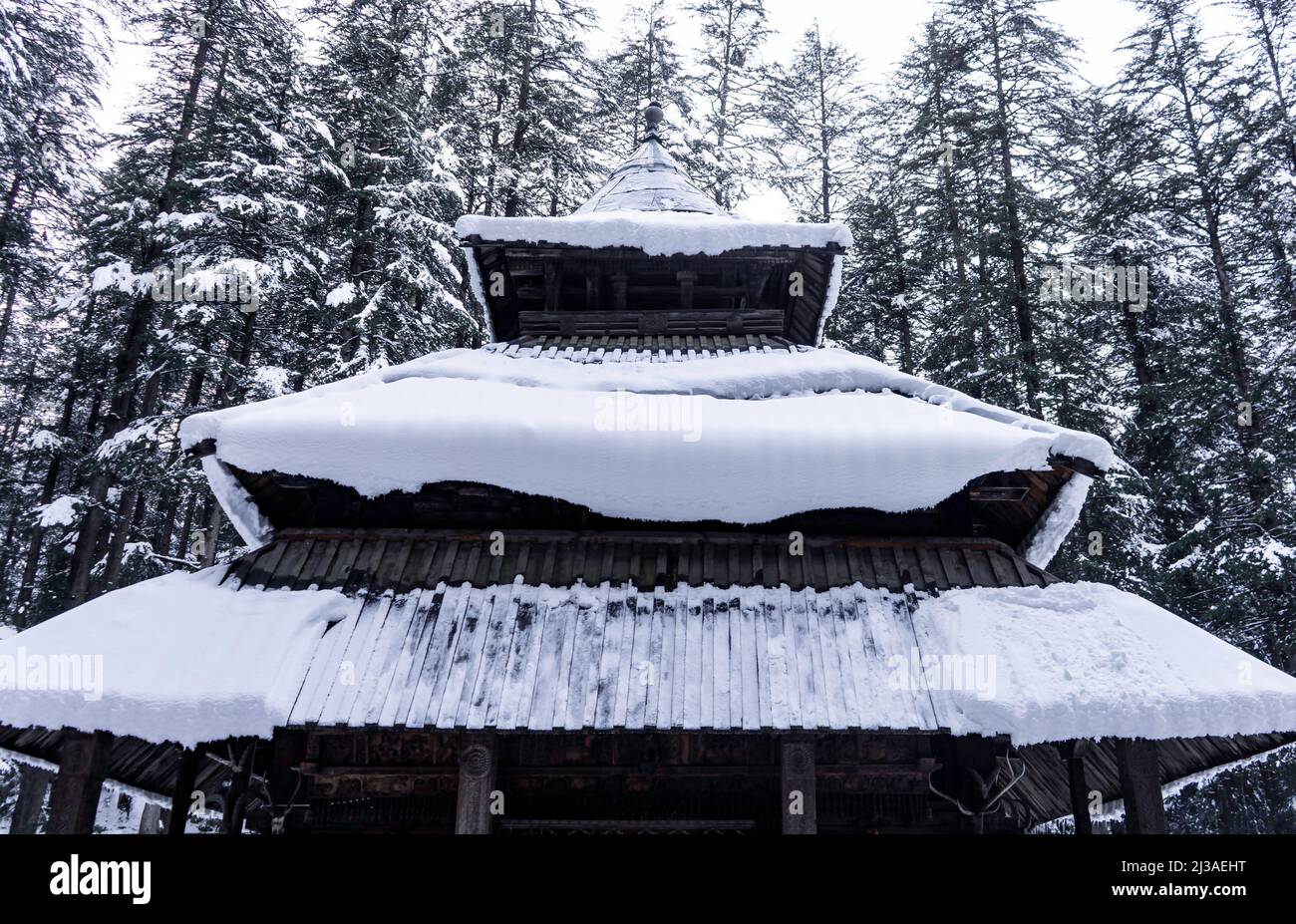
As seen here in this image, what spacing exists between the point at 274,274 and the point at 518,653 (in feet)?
44.8

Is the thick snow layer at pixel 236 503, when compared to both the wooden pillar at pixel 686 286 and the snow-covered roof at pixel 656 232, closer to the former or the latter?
the snow-covered roof at pixel 656 232

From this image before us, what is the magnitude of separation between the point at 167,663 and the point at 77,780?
3.27 feet

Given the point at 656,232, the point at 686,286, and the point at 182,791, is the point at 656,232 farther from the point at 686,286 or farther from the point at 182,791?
the point at 182,791

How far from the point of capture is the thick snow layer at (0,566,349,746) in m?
4.69

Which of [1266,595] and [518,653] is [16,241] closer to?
[518,653]

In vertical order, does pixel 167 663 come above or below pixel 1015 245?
below

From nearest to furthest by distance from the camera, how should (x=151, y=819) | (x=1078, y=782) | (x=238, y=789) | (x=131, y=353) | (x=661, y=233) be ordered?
(x=1078, y=782)
(x=238, y=789)
(x=661, y=233)
(x=151, y=819)
(x=131, y=353)

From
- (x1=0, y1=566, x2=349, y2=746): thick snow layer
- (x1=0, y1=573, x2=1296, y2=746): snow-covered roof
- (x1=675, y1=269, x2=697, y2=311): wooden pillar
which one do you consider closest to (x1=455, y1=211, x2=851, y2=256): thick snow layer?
(x1=675, y1=269, x2=697, y2=311): wooden pillar

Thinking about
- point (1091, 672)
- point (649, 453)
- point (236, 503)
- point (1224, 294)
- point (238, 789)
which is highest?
point (1224, 294)

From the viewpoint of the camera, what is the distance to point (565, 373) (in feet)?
25.2

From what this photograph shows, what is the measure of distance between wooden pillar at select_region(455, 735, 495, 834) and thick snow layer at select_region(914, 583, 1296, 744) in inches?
132

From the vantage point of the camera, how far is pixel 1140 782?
17.1 ft

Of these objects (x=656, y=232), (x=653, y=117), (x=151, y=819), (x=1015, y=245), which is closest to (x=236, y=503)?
(x=656, y=232)

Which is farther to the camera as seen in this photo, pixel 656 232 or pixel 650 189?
pixel 650 189
